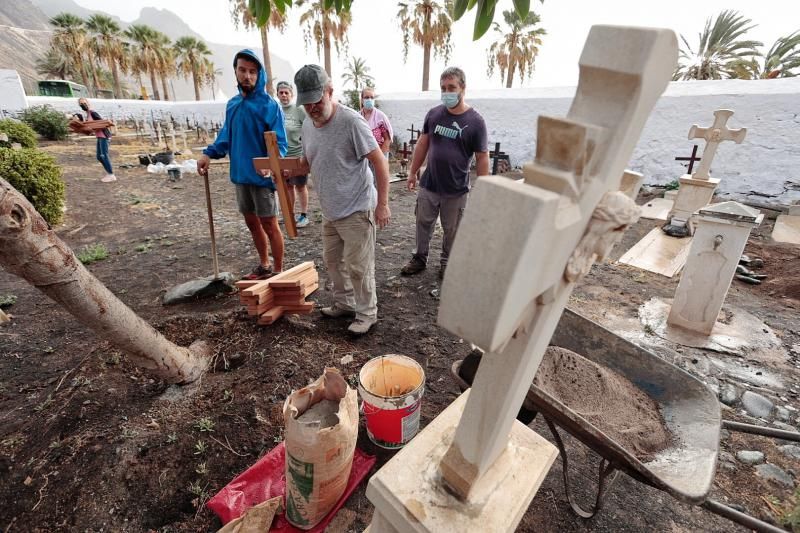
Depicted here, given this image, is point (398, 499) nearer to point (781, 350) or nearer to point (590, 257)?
point (590, 257)

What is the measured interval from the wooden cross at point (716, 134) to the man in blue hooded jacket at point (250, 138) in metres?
6.18

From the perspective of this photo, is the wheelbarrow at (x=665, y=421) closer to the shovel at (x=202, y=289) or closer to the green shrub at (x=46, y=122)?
the shovel at (x=202, y=289)

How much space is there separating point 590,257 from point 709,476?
127 cm

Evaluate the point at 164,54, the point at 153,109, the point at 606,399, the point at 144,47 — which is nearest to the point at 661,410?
the point at 606,399

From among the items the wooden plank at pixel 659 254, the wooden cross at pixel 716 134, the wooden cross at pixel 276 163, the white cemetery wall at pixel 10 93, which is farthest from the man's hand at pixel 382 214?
the white cemetery wall at pixel 10 93

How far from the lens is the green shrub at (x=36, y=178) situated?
18.1 feet

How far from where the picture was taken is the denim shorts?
3.50 m

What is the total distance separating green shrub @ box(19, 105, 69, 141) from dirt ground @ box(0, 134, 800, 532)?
16942mm

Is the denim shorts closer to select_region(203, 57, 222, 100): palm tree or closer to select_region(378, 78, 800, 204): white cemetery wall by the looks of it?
select_region(378, 78, 800, 204): white cemetery wall

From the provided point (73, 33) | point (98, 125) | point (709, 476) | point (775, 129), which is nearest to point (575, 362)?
point (709, 476)

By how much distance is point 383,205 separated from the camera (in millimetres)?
2945

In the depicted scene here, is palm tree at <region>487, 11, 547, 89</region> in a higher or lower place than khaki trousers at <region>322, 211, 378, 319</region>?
higher

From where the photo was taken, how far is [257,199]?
11.6 feet


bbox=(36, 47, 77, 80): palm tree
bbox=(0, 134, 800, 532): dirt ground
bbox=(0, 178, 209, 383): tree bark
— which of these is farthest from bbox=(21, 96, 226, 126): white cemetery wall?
bbox=(36, 47, 77, 80): palm tree
